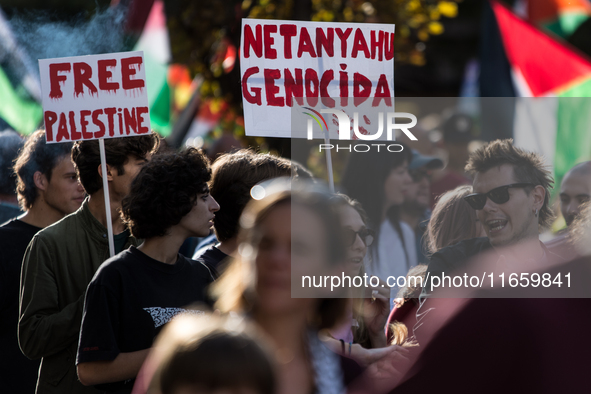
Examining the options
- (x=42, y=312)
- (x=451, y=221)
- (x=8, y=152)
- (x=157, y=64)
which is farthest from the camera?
(x=157, y=64)

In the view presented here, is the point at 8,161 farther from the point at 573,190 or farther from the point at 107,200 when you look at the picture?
the point at 573,190

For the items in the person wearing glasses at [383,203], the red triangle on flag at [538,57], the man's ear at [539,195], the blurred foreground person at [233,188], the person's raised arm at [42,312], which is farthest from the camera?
the red triangle on flag at [538,57]

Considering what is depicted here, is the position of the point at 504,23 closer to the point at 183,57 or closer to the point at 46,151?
the point at 183,57

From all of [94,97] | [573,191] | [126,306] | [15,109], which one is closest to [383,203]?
[573,191]

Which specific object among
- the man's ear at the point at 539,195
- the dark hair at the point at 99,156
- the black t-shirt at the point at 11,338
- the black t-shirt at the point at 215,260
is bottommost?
the black t-shirt at the point at 11,338

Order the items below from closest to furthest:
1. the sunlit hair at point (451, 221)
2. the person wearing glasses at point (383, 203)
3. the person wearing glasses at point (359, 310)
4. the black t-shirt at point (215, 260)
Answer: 1. the person wearing glasses at point (359, 310)
2. the sunlit hair at point (451, 221)
3. the person wearing glasses at point (383, 203)
4. the black t-shirt at point (215, 260)

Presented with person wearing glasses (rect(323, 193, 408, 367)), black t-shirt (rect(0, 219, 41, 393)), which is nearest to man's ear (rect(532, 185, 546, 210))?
person wearing glasses (rect(323, 193, 408, 367))

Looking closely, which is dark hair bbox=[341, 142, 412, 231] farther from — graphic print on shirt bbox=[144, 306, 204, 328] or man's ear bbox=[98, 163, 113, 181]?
man's ear bbox=[98, 163, 113, 181]

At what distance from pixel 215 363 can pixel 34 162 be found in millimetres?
2611

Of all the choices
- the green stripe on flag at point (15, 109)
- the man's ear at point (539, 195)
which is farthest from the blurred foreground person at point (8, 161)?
the man's ear at point (539, 195)

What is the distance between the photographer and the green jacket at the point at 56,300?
2.50 metres

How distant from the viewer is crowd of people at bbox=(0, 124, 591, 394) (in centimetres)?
108

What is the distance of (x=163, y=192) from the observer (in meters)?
2.55

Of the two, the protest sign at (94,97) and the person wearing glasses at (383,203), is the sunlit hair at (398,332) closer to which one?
the person wearing glasses at (383,203)
